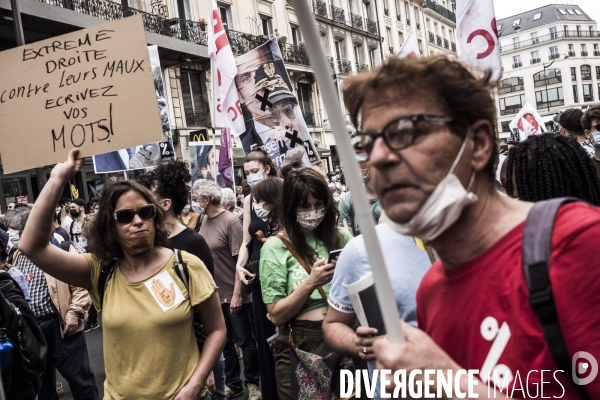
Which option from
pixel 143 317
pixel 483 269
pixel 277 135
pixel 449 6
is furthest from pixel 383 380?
pixel 449 6

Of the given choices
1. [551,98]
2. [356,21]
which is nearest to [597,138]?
[356,21]

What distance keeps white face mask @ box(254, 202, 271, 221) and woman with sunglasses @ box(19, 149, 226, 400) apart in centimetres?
177

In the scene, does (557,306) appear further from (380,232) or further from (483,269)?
(380,232)

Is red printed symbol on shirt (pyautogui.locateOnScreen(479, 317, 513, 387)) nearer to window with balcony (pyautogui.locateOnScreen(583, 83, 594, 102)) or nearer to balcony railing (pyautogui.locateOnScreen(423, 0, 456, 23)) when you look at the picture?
balcony railing (pyautogui.locateOnScreen(423, 0, 456, 23))

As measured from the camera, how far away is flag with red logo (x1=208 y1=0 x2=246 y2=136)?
268 inches

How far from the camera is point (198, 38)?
70.7 ft

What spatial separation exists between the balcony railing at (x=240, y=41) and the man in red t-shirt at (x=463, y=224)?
2340 cm

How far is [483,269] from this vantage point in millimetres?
1323

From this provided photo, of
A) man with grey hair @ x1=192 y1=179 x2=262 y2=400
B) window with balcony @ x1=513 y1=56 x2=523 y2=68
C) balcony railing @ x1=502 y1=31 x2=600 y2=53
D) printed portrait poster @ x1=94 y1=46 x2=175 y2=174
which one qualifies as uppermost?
balcony railing @ x1=502 y1=31 x2=600 y2=53

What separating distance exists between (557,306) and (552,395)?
223 mm

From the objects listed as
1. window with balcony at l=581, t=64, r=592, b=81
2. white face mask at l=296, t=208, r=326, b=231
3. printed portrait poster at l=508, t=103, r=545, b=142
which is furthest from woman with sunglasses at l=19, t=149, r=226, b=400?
window with balcony at l=581, t=64, r=592, b=81

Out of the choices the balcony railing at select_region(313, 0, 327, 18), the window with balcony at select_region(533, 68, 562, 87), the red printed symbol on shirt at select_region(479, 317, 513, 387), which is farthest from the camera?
the window with balcony at select_region(533, 68, 562, 87)

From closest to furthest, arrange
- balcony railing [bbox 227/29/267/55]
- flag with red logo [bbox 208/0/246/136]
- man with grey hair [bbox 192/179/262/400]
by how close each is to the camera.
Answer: man with grey hair [bbox 192/179/262/400] < flag with red logo [bbox 208/0/246/136] < balcony railing [bbox 227/29/267/55]

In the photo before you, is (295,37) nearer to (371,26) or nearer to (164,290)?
(371,26)
